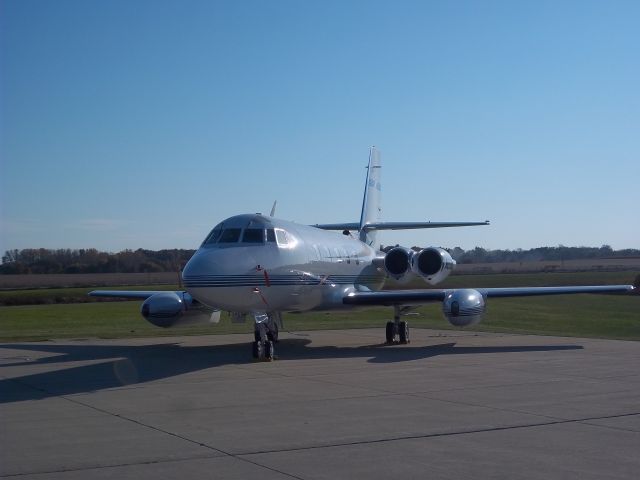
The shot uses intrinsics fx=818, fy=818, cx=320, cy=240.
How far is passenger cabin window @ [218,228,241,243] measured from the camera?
18.9 meters

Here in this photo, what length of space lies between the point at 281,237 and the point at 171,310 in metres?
4.83

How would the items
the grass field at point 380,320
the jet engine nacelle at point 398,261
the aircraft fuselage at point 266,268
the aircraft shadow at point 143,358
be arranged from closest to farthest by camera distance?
the aircraft shadow at point 143,358 → the aircraft fuselage at point 266,268 → the jet engine nacelle at point 398,261 → the grass field at point 380,320

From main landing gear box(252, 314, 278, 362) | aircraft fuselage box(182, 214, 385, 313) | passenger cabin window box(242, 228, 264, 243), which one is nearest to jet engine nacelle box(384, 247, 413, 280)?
aircraft fuselage box(182, 214, 385, 313)

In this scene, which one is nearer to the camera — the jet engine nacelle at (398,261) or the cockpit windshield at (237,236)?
the cockpit windshield at (237,236)

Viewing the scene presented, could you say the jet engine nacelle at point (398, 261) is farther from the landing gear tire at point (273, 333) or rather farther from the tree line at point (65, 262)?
the tree line at point (65, 262)

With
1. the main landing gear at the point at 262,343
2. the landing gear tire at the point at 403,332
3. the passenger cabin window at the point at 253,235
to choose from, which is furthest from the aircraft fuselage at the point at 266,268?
the landing gear tire at the point at 403,332

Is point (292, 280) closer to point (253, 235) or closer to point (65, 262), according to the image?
point (253, 235)

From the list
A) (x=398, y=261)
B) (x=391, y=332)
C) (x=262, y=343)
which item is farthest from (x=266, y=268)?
(x=398, y=261)

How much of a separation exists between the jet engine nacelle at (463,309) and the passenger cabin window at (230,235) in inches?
234

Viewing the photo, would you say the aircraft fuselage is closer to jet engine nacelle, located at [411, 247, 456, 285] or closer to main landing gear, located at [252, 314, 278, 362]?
main landing gear, located at [252, 314, 278, 362]

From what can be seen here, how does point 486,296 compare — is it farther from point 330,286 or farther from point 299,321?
point 299,321

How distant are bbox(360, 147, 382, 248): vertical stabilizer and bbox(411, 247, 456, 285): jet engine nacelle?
223 inches

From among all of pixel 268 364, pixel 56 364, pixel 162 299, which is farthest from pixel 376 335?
pixel 56 364

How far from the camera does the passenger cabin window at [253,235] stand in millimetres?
19109
